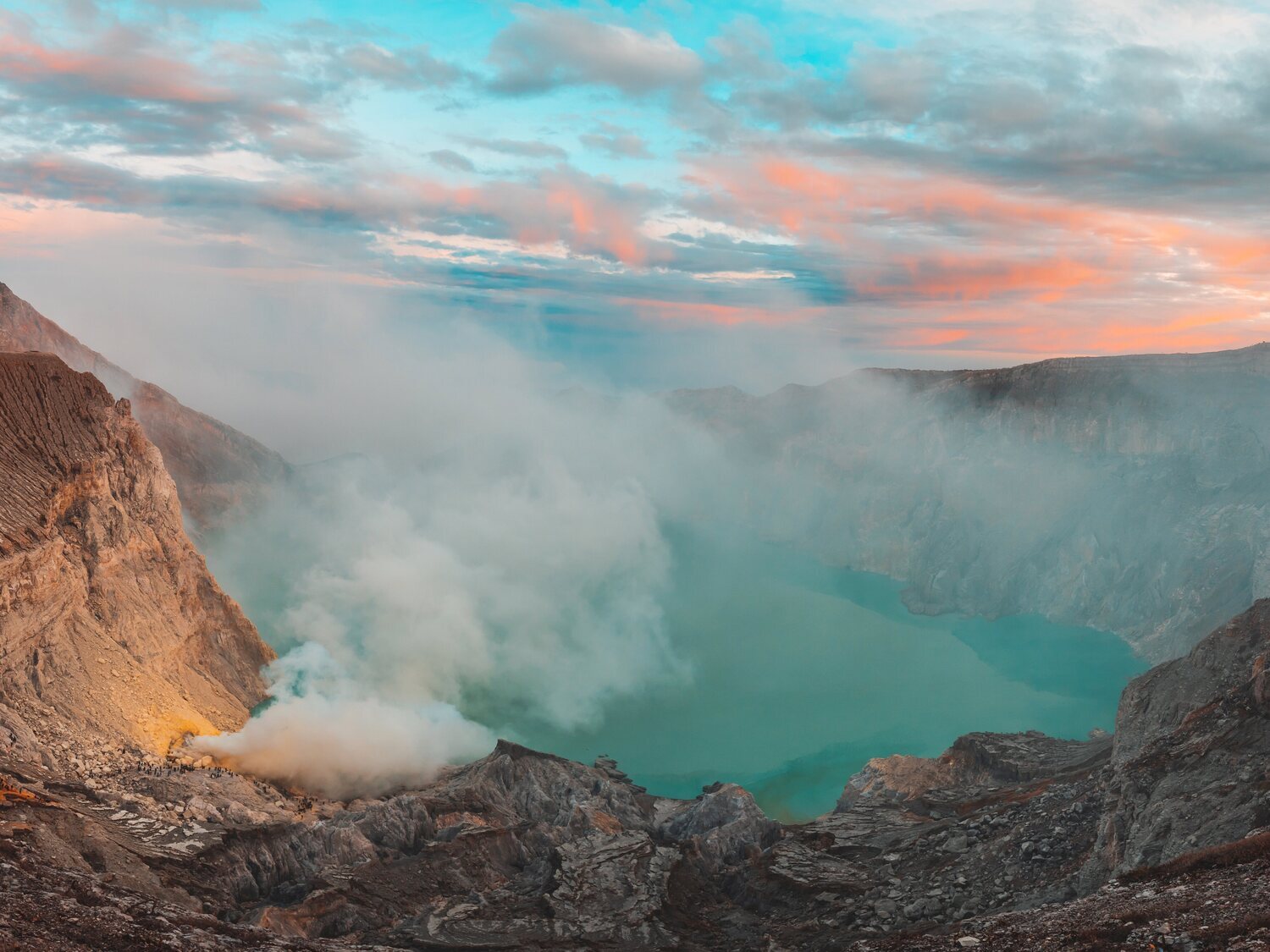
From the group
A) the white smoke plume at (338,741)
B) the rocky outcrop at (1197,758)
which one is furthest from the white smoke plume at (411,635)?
the rocky outcrop at (1197,758)

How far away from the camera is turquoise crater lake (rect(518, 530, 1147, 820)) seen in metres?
101

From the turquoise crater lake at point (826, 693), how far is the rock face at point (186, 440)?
8567 centimetres

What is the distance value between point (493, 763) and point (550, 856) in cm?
2123

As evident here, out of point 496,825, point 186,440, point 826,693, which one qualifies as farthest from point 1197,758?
point 186,440

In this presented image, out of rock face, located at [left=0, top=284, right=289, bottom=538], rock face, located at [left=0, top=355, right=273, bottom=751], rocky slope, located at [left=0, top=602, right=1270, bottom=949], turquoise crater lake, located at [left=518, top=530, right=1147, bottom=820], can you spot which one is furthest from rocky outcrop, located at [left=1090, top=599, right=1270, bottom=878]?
rock face, located at [left=0, top=284, right=289, bottom=538]

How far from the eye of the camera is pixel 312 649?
379ft

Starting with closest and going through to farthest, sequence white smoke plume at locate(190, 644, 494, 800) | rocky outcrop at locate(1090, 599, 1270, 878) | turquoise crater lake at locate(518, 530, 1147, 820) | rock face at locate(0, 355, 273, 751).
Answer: rocky outcrop at locate(1090, 599, 1270, 878) → rock face at locate(0, 355, 273, 751) → white smoke plume at locate(190, 644, 494, 800) → turquoise crater lake at locate(518, 530, 1147, 820)

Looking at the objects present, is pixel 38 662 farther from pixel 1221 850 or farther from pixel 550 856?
pixel 1221 850

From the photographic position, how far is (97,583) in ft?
223

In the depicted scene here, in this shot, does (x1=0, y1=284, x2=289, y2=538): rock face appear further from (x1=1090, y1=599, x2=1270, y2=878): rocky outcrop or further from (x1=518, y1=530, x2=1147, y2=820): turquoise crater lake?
(x1=1090, y1=599, x2=1270, y2=878): rocky outcrop

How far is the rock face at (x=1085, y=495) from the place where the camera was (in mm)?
128625

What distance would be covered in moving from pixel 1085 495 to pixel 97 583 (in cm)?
15095

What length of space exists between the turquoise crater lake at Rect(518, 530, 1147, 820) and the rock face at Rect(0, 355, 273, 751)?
4211 cm

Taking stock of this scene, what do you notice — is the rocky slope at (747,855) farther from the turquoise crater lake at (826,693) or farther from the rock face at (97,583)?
the turquoise crater lake at (826,693)
